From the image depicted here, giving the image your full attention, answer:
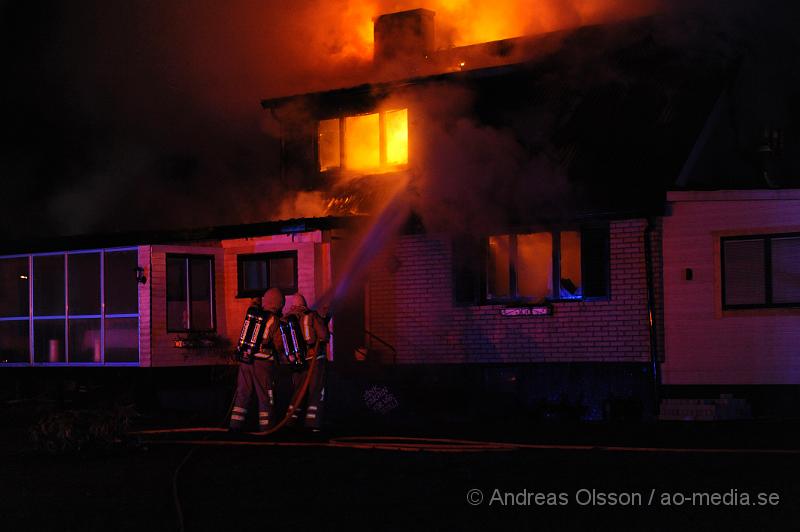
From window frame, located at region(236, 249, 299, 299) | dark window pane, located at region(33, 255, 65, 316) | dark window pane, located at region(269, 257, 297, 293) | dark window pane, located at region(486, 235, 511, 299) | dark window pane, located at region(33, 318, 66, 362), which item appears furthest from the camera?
dark window pane, located at region(33, 255, 65, 316)

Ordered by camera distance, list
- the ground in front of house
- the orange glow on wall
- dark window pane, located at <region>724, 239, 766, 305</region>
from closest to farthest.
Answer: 1. the ground in front of house
2. dark window pane, located at <region>724, 239, 766, 305</region>
3. the orange glow on wall

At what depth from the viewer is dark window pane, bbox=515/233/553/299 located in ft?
60.4

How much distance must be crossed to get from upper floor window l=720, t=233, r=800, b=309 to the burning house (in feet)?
0.13

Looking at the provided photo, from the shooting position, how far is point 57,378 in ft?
68.3

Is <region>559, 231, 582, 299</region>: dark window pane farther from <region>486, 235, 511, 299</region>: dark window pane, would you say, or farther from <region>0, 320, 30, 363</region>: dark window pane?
<region>0, 320, 30, 363</region>: dark window pane

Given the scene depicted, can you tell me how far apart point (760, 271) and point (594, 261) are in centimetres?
253

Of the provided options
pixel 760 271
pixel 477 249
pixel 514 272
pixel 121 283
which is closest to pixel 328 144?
pixel 477 249

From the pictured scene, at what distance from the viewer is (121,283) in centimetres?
2056

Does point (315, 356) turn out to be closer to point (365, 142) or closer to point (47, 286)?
point (365, 142)

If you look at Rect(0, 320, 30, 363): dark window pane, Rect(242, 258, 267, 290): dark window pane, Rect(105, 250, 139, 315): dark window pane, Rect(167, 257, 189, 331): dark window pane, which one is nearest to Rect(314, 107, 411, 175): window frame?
Rect(242, 258, 267, 290): dark window pane

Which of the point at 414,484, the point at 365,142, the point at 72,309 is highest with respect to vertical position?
the point at 365,142

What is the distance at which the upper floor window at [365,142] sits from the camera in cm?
2098

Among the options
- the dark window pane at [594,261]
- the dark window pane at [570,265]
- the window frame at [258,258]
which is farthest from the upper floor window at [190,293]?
the dark window pane at [594,261]

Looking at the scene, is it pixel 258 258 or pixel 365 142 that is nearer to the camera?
pixel 258 258
